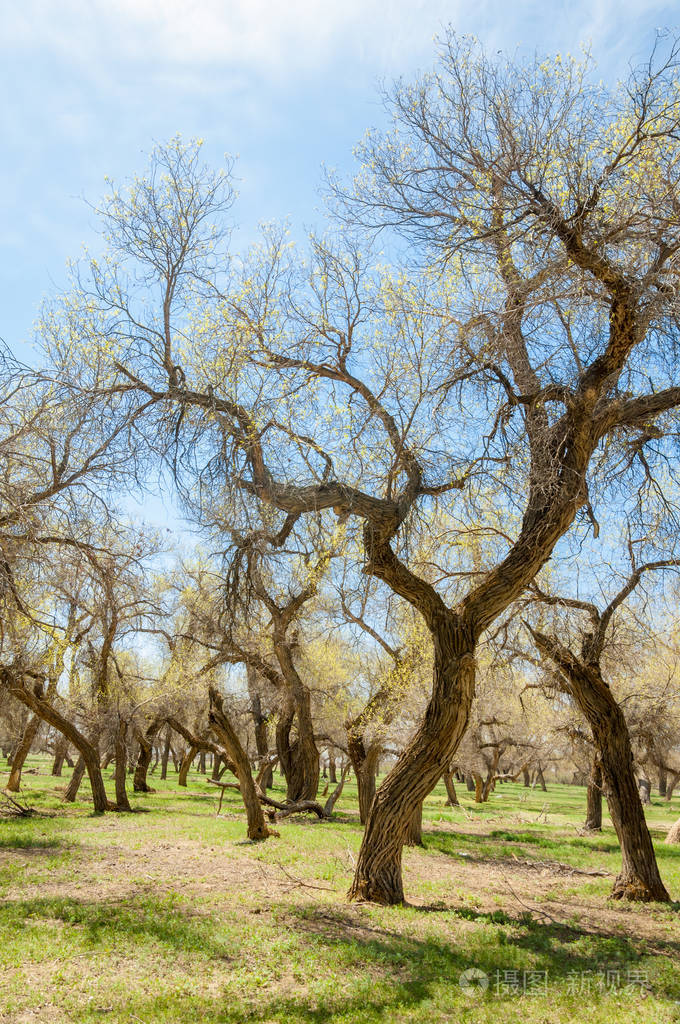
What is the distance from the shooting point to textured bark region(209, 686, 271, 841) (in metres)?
12.4

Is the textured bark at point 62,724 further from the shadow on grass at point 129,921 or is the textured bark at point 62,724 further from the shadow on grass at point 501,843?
the shadow on grass at point 501,843

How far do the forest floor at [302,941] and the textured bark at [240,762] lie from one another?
0.97 metres

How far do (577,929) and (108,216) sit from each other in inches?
371

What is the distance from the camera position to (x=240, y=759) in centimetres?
1294

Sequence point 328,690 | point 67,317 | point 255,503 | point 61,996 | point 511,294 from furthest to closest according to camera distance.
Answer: point 328,690, point 67,317, point 255,503, point 511,294, point 61,996

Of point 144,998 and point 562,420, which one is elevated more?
point 562,420

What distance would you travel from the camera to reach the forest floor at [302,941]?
16.1 ft

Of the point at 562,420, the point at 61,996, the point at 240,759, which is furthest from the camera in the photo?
the point at 240,759

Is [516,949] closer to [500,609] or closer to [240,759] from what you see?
[500,609]

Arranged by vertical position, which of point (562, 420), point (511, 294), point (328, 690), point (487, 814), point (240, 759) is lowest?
point (487, 814)

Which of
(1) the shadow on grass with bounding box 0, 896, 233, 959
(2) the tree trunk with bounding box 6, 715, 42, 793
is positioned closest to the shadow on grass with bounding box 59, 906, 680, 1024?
(1) the shadow on grass with bounding box 0, 896, 233, 959

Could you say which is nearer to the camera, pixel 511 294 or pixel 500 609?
pixel 511 294

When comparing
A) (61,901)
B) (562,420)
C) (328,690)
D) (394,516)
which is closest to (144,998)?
(61,901)

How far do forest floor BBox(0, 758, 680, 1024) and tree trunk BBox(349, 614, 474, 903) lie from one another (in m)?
0.40
